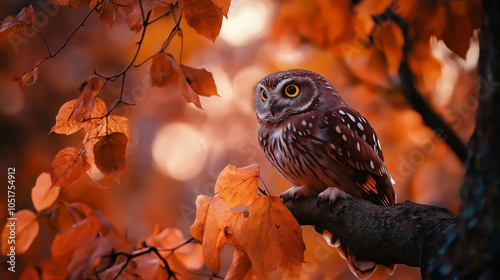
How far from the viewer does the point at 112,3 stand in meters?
0.82

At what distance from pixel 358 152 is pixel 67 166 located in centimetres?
68

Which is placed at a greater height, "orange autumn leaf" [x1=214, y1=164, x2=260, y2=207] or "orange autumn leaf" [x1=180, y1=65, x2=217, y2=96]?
"orange autumn leaf" [x1=180, y1=65, x2=217, y2=96]

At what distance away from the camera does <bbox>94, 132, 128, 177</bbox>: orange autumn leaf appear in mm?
802

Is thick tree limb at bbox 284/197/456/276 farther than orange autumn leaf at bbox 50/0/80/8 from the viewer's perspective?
No

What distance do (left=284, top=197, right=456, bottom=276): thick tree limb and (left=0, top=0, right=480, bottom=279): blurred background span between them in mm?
886

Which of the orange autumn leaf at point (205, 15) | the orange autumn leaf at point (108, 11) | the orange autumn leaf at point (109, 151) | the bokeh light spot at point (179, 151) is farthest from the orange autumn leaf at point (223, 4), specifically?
the bokeh light spot at point (179, 151)

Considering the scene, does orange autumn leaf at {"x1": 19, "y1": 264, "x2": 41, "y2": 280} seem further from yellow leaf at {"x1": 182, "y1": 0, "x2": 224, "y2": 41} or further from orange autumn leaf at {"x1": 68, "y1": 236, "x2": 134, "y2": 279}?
yellow leaf at {"x1": 182, "y1": 0, "x2": 224, "y2": 41}

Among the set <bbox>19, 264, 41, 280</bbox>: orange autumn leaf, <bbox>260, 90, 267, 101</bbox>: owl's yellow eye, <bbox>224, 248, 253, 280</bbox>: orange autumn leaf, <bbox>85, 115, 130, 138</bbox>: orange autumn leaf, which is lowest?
<bbox>19, 264, 41, 280</bbox>: orange autumn leaf

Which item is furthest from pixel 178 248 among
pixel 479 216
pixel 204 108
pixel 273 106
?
pixel 204 108

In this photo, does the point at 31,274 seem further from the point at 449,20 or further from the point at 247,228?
the point at 449,20

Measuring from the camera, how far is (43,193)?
40.0 inches

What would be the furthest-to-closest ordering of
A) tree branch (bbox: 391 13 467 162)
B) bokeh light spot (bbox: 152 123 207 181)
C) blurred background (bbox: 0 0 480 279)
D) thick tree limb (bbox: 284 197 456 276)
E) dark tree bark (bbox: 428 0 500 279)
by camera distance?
1. bokeh light spot (bbox: 152 123 207 181)
2. blurred background (bbox: 0 0 480 279)
3. tree branch (bbox: 391 13 467 162)
4. thick tree limb (bbox: 284 197 456 276)
5. dark tree bark (bbox: 428 0 500 279)

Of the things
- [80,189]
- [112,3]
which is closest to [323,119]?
[112,3]

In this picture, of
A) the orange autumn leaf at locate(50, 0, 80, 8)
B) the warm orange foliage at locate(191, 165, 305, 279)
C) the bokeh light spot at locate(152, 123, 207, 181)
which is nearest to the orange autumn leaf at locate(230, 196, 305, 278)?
the warm orange foliage at locate(191, 165, 305, 279)
